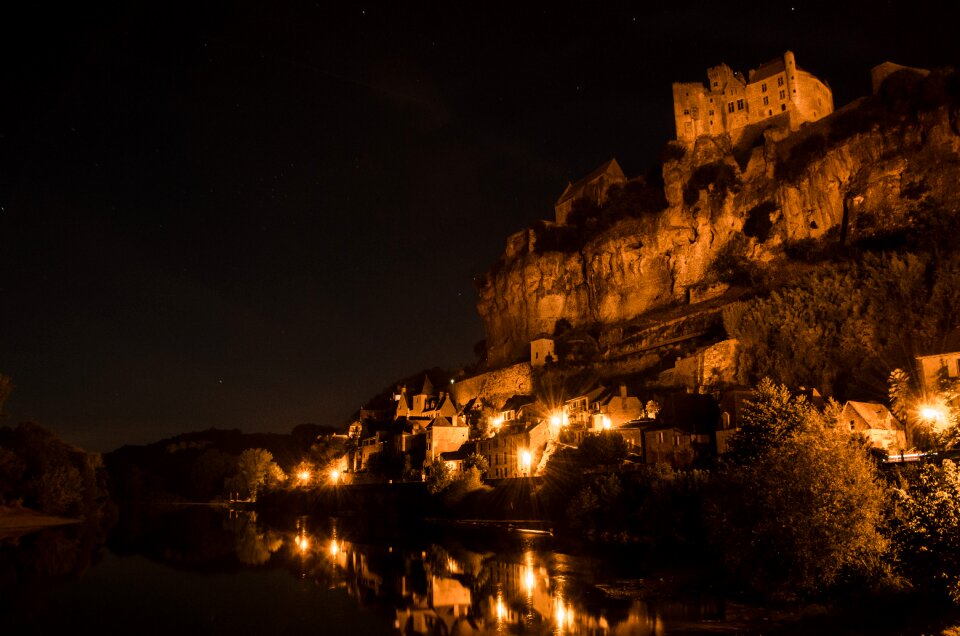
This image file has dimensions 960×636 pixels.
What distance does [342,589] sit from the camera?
982 inches

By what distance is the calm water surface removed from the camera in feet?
62.1

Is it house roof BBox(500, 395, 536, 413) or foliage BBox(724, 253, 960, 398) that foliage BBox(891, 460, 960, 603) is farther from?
house roof BBox(500, 395, 536, 413)

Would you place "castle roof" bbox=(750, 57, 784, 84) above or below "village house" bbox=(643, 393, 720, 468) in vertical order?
above

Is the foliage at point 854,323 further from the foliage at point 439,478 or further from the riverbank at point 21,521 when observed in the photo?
the riverbank at point 21,521

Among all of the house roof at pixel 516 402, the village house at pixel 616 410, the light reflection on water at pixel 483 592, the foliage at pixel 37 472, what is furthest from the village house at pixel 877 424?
the foliage at pixel 37 472

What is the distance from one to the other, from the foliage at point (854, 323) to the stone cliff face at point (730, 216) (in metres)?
7.17

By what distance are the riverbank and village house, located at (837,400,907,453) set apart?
4411cm

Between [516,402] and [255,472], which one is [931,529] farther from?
[255,472]

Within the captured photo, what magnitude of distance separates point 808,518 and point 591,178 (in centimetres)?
6326

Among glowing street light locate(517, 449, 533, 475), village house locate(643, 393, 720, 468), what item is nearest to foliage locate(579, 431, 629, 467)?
village house locate(643, 393, 720, 468)

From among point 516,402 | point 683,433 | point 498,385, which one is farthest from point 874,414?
point 498,385

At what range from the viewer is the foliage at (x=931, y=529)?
15078mm

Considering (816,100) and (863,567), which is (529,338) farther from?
(863,567)

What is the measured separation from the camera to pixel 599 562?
25.5m
